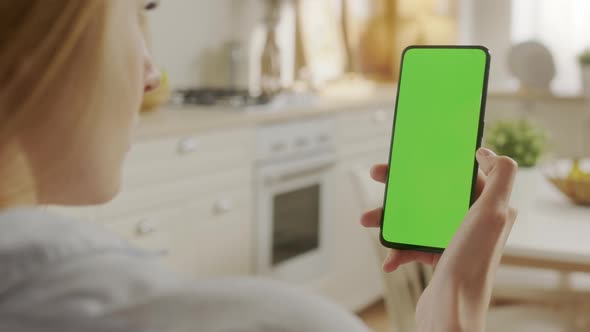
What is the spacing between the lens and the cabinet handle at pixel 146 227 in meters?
2.02

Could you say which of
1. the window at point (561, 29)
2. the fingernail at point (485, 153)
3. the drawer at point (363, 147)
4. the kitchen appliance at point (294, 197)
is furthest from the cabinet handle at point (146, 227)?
the window at point (561, 29)

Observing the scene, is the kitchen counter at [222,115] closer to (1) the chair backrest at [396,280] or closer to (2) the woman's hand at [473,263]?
(1) the chair backrest at [396,280]

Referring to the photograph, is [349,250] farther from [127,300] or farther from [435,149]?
[127,300]

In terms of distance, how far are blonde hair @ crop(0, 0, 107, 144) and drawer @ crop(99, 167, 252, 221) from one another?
1612 millimetres

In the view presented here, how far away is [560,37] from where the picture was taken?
3859 millimetres

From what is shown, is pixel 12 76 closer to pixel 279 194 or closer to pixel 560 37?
pixel 279 194

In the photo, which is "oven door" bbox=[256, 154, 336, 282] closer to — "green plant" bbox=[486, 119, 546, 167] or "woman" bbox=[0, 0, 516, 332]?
"green plant" bbox=[486, 119, 546, 167]

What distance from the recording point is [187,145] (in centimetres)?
210

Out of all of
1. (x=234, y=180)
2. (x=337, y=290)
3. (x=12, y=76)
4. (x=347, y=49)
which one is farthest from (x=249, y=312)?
(x=347, y=49)

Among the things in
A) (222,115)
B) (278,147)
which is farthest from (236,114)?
(278,147)

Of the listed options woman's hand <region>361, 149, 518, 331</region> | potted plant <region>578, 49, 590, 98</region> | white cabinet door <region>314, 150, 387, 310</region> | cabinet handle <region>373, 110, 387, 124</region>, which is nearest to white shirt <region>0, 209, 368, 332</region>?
woman's hand <region>361, 149, 518, 331</region>

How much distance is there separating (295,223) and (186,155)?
61cm

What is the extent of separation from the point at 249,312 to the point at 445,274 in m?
0.25

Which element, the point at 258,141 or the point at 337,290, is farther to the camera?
the point at 337,290
